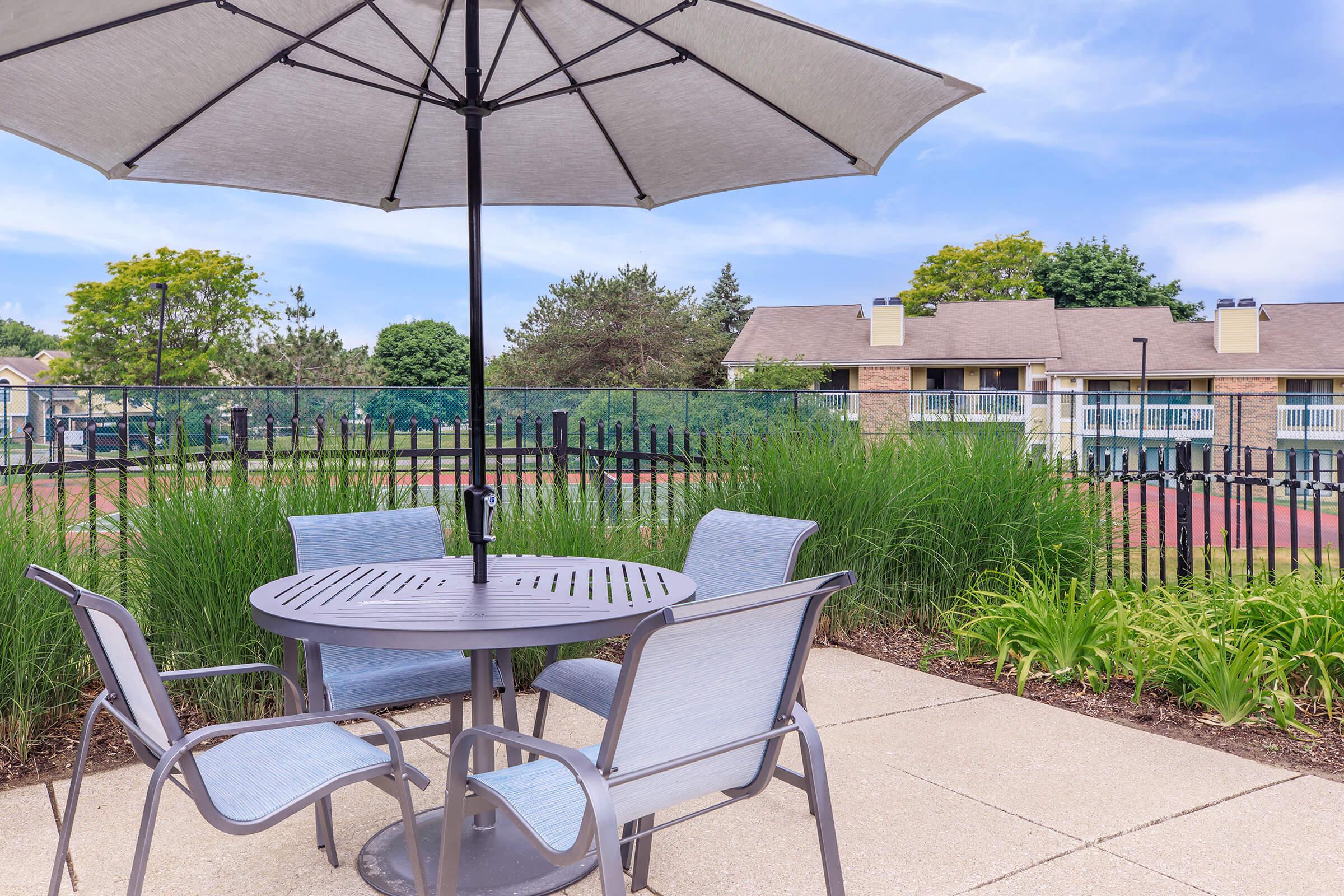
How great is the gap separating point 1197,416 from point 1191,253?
105 feet

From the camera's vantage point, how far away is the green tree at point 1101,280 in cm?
5153

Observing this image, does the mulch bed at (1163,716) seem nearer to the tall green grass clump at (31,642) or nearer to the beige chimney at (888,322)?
the tall green grass clump at (31,642)

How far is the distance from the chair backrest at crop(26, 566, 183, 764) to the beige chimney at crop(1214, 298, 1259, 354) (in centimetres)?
3924

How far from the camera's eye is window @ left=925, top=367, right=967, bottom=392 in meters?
37.1

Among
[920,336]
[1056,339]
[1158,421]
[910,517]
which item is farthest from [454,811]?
[1056,339]

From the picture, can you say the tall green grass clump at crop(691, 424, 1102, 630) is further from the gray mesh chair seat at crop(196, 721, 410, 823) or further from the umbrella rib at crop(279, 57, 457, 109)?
the gray mesh chair seat at crop(196, 721, 410, 823)

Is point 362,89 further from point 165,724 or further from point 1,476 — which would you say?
point 165,724

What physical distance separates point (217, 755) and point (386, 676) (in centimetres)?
78

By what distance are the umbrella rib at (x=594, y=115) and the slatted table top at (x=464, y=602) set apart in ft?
5.89

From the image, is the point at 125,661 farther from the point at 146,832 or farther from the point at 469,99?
the point at 469,99

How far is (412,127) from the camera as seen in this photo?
369 cm

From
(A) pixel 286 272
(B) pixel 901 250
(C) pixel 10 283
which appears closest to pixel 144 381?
(A) pixel 286 272

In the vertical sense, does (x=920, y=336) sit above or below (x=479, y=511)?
above

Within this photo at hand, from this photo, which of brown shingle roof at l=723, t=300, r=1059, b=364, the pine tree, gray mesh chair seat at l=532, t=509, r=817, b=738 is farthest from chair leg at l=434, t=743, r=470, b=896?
the pine tree
